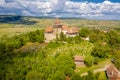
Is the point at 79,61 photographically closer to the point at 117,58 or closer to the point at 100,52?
the point at 100,52

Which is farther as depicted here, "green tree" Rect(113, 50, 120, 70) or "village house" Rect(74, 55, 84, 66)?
"village house" Rect(74, 55, 84, 66)

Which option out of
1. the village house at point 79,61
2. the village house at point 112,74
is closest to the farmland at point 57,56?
the village house at point 79,61

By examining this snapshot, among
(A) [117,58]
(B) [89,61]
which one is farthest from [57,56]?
(A) [117,58]

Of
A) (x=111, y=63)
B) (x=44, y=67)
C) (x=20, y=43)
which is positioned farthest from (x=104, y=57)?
(x=20, y=43)

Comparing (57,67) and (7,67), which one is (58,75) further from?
(7,67)

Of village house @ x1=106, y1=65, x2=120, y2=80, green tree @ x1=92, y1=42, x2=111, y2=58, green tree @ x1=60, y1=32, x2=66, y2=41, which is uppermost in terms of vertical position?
green tree @ x1=60, y1=32, x2=66, y2=41

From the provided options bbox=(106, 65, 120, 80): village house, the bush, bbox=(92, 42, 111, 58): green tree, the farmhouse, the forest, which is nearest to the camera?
bbox=(106, 65, 120, 80): village house

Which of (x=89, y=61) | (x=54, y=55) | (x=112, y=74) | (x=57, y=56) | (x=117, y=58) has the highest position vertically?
(x=117, y=58)

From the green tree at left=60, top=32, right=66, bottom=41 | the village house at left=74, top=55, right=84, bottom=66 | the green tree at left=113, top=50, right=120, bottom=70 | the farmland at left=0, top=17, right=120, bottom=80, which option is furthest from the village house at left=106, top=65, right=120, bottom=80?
the green tree at left=60, top=32, right=66, bottom=41

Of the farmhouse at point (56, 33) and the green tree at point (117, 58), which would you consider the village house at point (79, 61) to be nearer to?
the green tree at point (117, 58)

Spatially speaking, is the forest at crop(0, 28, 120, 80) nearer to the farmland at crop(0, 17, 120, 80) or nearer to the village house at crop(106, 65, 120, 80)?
the farmland at crop(0, 17, 120, 80)
